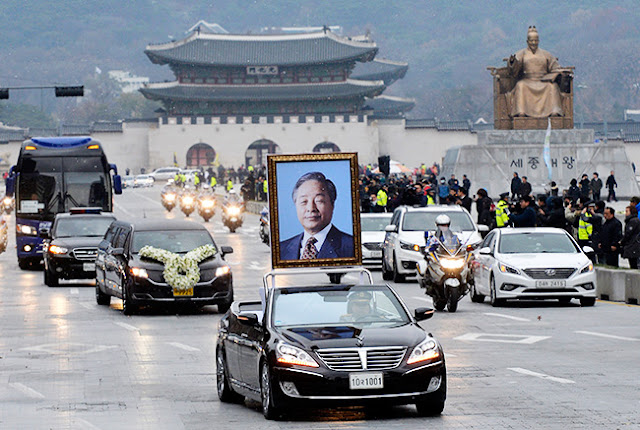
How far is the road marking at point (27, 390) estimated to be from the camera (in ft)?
44.3

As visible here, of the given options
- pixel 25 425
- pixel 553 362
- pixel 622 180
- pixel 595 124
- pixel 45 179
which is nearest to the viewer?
pixel 25 425

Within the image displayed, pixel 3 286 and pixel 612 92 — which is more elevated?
pixel 612 92

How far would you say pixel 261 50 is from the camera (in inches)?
5089

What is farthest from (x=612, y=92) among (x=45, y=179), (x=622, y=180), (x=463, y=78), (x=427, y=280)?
(x=427, y=280)

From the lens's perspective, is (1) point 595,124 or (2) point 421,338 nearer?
(2) point 421,338

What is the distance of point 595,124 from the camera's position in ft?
406

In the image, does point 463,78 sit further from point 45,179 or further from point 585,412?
point 585,412

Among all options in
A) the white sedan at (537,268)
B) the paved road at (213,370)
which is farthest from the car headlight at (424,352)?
the white sedan at (537,268)

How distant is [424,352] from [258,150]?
122822 mm

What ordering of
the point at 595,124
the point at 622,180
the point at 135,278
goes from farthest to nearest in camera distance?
1. the point at 595,124
2. the point at 622,180
3. the point at 135,278

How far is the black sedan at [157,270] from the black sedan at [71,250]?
15.4 ft

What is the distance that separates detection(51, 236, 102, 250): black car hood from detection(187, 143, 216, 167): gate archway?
10158 centimetres

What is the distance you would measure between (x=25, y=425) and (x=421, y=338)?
3.36m

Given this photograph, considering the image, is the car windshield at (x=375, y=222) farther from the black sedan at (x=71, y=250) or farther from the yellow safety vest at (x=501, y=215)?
the black sedan at (x=71, y=250)
